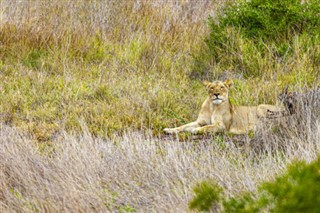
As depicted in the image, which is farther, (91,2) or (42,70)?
(91,2)

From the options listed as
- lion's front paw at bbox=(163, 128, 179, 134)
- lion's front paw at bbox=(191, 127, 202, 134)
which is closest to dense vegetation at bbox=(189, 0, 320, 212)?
lion's front paw at bbox=(191, 127, 202, 134)

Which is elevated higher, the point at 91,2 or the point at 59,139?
the point at 91,2

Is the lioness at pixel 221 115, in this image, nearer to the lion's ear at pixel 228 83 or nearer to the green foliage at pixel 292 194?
the lion's ear at pixel 228 83

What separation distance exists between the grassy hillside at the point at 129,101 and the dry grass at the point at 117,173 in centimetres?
1

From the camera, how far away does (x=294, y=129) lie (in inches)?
285

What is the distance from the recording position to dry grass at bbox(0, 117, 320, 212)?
5.33 meters

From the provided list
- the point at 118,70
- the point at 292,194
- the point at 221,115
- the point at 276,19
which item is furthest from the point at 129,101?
the point at 292,194

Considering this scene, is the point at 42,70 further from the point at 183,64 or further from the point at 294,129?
the point at 294,129

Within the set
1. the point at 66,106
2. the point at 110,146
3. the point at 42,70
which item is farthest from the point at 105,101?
the point at 110,146

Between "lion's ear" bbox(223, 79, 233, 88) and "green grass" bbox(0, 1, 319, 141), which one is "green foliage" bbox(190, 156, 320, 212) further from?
"lion's ear" bbox(223, 79, 233, 88)

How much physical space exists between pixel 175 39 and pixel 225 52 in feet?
3.67

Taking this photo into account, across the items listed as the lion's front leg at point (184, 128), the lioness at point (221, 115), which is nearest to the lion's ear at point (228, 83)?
the lioness at point (221, 115)

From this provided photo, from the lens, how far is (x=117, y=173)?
601 centimetres

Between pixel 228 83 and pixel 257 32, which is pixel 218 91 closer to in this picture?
pixel 228 83
